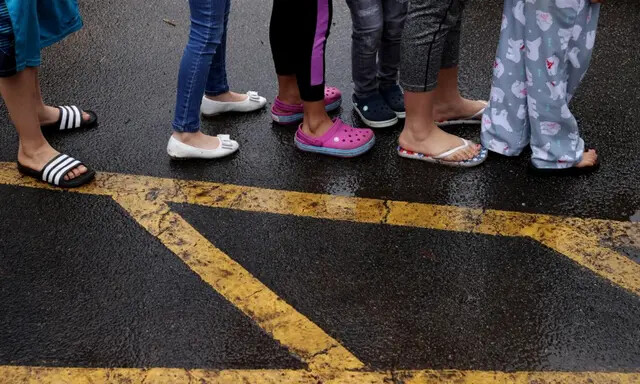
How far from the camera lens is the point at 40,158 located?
3119 millimetres

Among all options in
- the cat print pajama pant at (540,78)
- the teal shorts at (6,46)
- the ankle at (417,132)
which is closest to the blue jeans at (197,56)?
the teal shorts at (6,46)

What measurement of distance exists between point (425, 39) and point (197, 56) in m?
0.99

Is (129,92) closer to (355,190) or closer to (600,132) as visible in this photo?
(355,190)

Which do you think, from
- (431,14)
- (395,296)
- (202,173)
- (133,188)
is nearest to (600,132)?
(431,14)

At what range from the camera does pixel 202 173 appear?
3.21 meters

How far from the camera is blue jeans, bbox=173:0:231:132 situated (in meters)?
3.00

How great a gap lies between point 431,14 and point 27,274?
191 cm

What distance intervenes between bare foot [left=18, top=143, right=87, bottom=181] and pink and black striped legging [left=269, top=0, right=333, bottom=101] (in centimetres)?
104

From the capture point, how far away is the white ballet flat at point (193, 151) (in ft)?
10.7

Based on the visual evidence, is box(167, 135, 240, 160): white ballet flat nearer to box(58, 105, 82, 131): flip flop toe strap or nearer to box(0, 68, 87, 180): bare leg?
box(0, 68, 87, 180): bare leg

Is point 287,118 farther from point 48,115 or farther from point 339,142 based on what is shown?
point 48,115

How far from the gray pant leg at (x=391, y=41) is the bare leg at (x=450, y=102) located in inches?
10.0

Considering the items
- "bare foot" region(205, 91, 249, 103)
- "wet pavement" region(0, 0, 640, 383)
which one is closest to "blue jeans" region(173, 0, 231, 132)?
"wet pavement" region(0, 0, 640, 383)

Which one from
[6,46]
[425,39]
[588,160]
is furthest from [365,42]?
[6,46]
